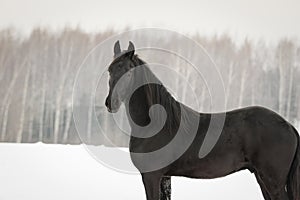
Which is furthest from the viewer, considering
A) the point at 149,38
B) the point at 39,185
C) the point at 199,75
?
the point at 149,38

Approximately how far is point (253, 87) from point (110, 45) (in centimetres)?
135

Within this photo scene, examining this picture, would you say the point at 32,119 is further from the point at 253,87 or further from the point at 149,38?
the point at 253,87

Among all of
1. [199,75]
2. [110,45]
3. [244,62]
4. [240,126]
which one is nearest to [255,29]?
[244,62]

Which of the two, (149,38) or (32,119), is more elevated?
(149,38)

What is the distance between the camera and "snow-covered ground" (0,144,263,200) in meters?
2.65

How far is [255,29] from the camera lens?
11.3ft

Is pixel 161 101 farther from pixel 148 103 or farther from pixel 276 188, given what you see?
pixel 276 188

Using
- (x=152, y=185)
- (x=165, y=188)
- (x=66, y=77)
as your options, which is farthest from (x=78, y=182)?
(x=152, y=185)

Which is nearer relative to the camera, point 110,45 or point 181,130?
point 181,130

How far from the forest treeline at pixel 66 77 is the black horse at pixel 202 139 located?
1823mm

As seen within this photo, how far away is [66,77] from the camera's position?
348 cm

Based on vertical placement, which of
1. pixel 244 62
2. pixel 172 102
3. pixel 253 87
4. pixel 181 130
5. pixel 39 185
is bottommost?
pixel 39 185

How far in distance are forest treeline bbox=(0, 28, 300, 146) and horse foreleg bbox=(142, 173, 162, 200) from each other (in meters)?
1.96

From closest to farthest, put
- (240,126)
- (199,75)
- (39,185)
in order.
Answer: (240,126), (39,185), (199,75)
